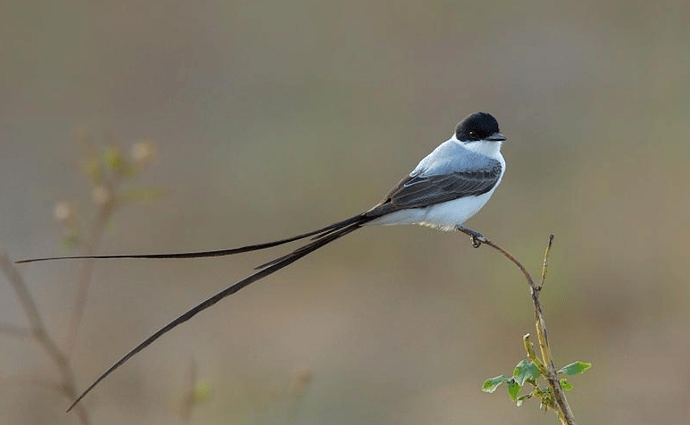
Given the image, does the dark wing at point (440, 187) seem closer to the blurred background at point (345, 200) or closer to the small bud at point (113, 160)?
the blurred background at point (345, 200)

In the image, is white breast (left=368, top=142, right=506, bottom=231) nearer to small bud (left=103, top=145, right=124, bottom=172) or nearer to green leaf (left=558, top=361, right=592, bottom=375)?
small bud (left=103, top=145, right=124, bottom=172)

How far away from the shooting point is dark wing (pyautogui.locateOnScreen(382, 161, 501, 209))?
328cm

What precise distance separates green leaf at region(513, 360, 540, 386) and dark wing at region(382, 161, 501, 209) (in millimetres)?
1479

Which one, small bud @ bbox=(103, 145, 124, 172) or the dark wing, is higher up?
small bud @ bbox=(103, 145, 124, 172)

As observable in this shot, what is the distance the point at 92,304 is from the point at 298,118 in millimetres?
3978

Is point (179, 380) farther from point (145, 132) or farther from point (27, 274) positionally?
point (145, 132)

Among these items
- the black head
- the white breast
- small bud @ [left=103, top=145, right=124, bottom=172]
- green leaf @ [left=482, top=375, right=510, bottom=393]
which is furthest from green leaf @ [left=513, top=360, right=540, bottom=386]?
the black head

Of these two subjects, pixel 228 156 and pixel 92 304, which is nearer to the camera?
pixel 92 304

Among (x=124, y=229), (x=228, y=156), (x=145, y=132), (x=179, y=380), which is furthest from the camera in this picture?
(x=145, y=132)

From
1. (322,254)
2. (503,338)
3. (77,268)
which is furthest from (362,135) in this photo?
(503,338)

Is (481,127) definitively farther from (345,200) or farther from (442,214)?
(345,200)

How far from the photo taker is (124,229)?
28.7 feet

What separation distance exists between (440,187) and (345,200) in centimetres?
506

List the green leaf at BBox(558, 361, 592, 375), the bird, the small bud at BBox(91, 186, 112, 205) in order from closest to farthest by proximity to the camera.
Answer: the green leaf at BBox(558, 361, 592, 375)
the small bud at BBox(91, 186, 112, 205)
the bird
